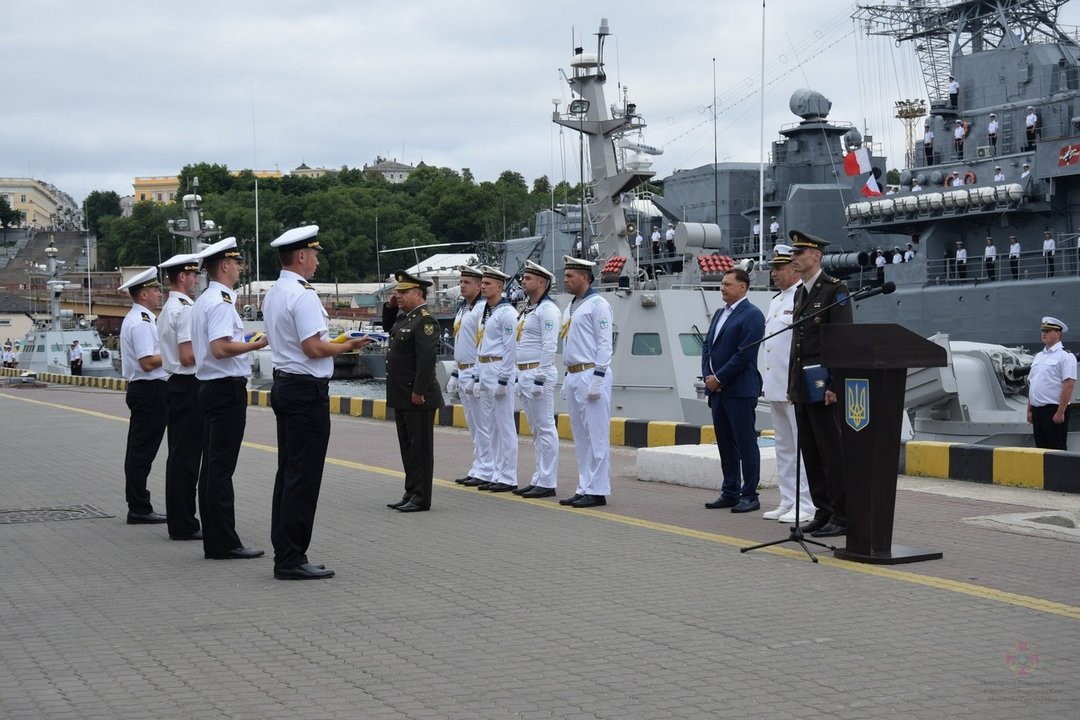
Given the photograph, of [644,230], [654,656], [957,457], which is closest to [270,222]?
[644,230]

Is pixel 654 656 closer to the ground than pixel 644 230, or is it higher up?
closer to the ground

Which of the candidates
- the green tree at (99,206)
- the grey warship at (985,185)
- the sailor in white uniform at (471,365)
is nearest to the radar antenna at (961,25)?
the grey warship at (985,185)

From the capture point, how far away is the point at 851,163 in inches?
1438

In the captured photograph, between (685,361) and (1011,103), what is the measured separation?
17.7 meters

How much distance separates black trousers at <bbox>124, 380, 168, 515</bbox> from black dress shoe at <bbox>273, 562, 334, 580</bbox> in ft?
9.44

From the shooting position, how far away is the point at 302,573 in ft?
23.0

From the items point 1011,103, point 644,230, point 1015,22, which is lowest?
point 644,230

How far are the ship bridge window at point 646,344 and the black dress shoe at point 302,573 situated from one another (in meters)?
14.6

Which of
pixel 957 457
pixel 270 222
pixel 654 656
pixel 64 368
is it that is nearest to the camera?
pixel 654 656

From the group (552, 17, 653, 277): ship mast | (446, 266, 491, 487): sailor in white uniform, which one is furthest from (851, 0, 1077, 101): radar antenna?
(446, 266, 491, 487): sailor in white uniform

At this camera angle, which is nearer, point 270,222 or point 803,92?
point 803,92

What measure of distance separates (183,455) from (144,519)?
110cm

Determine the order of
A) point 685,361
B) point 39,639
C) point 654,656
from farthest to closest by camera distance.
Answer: point 685,361 → point 39,639 → point 654,656

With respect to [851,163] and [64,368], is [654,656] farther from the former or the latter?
[64,368]
